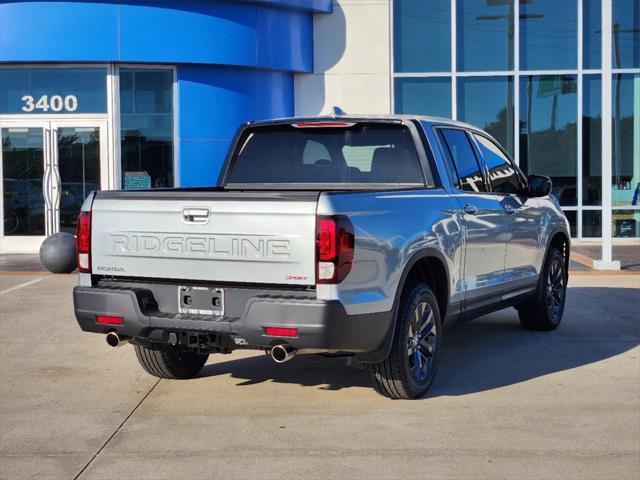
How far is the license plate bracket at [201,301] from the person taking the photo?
588 centimetres

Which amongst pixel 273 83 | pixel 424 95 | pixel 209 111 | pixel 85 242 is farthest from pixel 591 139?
pixel 85 242

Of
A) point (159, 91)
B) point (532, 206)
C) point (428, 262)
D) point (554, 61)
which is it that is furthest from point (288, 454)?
point (554, 61)

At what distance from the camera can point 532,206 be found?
8680 mm

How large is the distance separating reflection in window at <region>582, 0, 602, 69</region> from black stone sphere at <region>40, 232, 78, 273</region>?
1015 cm

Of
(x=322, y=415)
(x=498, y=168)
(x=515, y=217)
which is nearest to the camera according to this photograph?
(x=322, y=415)

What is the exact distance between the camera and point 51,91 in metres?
17.6

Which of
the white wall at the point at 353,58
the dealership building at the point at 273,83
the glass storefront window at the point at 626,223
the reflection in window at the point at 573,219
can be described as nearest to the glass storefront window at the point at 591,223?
the dealership building at the point at 273,83

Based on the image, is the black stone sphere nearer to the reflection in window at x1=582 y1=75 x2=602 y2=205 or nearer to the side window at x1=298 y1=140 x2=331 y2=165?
the side window at x1=298 y1=140 x2=331 y2=165

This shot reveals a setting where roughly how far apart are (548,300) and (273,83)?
1031 centimetres

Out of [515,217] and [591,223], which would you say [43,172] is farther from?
[515,217]

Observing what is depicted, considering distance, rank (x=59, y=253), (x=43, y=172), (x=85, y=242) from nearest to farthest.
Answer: (x=85, y=242) → (x=59, y=253) → (x=43, y=172)

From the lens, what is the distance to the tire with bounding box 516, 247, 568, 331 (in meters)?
8.96

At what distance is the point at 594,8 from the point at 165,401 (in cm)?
1462

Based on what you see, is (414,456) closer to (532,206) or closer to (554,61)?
(532,206)
